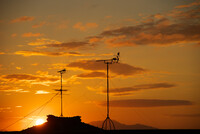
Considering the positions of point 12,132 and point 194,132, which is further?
point 12,132

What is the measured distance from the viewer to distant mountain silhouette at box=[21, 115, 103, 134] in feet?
200

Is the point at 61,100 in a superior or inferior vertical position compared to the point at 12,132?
superior

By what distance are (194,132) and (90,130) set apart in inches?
757

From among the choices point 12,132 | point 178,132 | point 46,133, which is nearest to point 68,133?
point 46,133

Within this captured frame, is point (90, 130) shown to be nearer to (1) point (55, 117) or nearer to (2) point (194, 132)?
(1) point (55, 117)

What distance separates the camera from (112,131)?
5775 cm

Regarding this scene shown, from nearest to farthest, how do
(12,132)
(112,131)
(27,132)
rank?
(112,131) < (27,132) < (12,132)

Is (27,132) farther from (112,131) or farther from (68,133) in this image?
(112,131)

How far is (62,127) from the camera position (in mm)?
62969

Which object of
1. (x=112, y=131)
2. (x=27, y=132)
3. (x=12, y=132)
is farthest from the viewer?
(x=12, y=132)

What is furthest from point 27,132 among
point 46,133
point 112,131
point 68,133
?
point 112,131

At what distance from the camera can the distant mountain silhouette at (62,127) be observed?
6106 centimetres

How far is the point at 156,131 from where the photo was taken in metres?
64.2

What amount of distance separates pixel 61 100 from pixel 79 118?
5.23 meters
